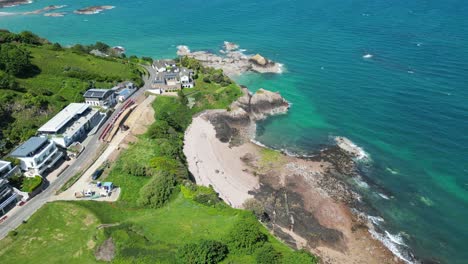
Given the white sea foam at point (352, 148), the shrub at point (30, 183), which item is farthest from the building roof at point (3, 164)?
the white sea foam at point (352, 148)

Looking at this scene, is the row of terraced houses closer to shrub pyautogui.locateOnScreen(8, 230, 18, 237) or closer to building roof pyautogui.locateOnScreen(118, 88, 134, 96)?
building roof pyautogui.locateOnScreen(118, 88, 134, 96)

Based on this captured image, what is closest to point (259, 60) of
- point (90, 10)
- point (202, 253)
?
point (202, 253)

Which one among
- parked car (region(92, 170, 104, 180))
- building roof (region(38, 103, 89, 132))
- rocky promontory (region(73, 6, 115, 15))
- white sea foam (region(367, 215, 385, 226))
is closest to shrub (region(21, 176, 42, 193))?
parked car (region(92, 170, 104, 180))

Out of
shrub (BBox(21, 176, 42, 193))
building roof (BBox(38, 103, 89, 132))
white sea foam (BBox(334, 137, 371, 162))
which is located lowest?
white sea foam (BBox(334, 137, 371, 162))

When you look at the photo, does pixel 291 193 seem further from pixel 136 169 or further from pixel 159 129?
pixel 159 129

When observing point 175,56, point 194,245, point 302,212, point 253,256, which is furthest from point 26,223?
point 175,56

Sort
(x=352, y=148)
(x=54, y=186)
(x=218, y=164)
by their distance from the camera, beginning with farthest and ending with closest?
1. (x=352, y=148)
2. (x=218, y=164)
3. (x=54, y=186)
